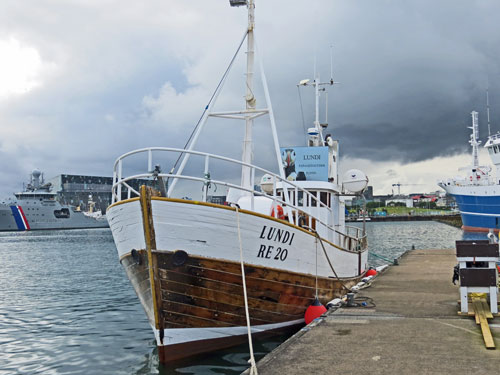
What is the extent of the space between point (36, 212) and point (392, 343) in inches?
3865

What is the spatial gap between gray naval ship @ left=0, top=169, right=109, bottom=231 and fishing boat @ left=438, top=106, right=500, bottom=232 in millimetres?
78020

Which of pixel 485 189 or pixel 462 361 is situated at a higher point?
pixel 485 189

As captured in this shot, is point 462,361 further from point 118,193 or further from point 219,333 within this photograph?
point 118,193

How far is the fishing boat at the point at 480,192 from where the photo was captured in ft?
162

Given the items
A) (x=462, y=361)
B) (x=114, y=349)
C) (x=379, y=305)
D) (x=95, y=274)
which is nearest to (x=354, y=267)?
(x=379, y=305)

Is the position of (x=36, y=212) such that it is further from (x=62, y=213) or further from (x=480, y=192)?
(x=480, y=192)

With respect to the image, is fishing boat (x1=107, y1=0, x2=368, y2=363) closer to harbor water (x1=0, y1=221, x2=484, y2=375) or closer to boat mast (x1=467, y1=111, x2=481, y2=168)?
harbor water (x1=0, y1=221, x2=484, y2=375)

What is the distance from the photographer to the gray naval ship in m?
90.9

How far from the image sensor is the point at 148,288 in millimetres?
8516

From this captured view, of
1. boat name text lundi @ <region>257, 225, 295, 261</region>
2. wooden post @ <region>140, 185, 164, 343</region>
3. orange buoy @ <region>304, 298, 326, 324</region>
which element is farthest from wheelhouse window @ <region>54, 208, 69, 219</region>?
boat name text lundi @ <region>257, 225, 295, 261</region>

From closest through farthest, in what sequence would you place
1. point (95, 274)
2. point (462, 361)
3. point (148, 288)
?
point (462, 361)
point (148, 288)
point (95, 274)

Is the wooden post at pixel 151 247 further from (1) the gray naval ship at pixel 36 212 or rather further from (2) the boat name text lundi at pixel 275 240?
(1) the gray naval ship at pixel 36 212

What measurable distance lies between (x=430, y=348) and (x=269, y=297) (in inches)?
144

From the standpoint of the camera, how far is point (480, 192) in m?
50.7
